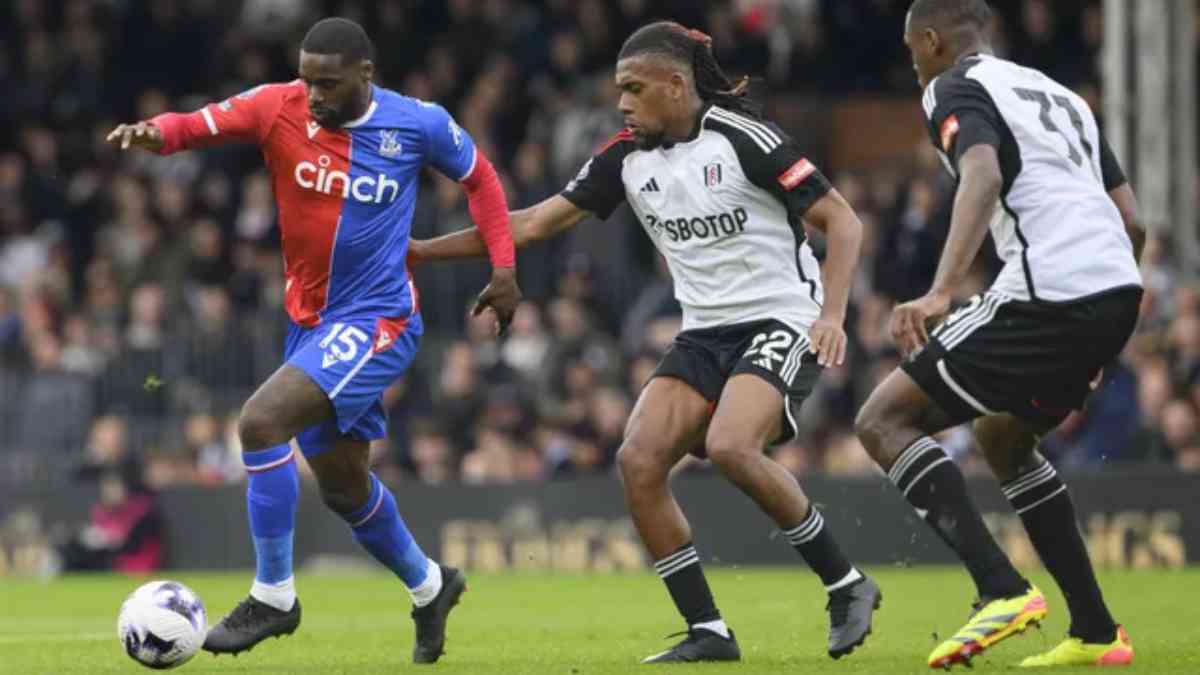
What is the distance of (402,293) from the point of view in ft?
31.2

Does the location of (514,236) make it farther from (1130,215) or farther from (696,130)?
(1130,215)

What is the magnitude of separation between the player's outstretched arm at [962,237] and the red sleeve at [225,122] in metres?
2.74

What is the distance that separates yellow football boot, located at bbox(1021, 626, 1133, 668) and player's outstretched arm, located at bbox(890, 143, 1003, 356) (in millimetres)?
1237

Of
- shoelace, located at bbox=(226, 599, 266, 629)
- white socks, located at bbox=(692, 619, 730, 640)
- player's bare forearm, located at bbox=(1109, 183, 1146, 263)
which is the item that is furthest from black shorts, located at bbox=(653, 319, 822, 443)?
shoelace, located at bbox=(226, 599, 266, 629)

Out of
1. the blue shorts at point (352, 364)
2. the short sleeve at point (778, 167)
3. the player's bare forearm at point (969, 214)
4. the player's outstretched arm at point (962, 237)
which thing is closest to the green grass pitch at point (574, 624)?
the blue shorts at point (352, 364)

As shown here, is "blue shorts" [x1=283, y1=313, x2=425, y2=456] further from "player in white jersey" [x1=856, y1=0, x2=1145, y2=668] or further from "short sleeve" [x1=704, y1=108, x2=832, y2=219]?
"player in white jersey" [x1=856, y1=0, x2=1145, y2=668]

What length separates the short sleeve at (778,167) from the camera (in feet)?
29.6

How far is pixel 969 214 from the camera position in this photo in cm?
798

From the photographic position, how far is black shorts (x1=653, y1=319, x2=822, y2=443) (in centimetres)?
902

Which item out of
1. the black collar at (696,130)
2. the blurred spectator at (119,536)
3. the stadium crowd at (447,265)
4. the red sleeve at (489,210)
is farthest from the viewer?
the blurred spectator at (119,536)

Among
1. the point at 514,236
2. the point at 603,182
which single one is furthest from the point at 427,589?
the point at 603,182

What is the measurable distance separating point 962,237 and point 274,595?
299 centimetres

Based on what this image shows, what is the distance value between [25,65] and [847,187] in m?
9.37

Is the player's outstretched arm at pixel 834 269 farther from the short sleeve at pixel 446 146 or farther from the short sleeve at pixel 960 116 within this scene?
the short sleeve at pixel 446 146
